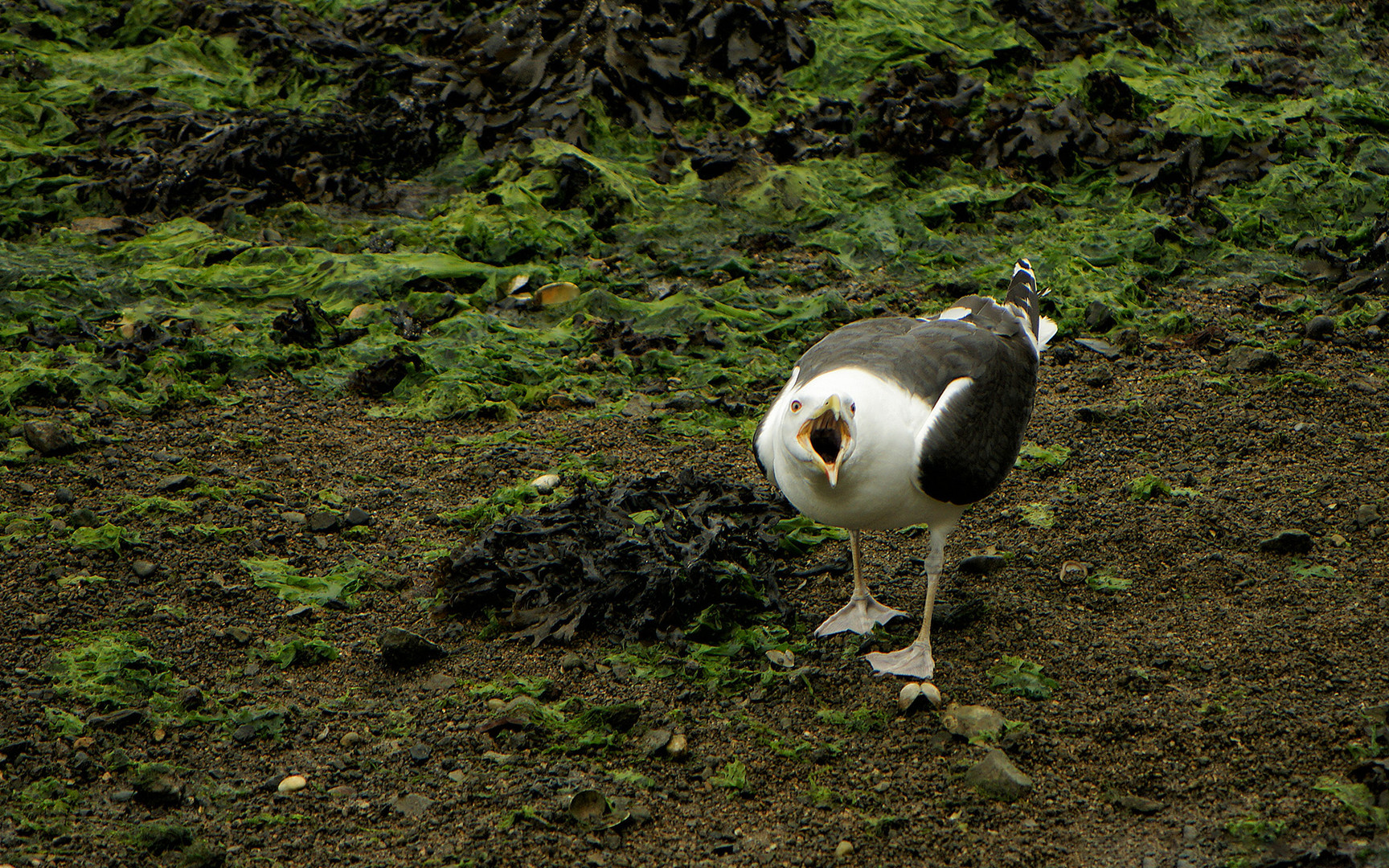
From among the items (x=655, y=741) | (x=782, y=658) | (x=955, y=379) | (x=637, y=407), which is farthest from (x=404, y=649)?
(x=637, y=407)

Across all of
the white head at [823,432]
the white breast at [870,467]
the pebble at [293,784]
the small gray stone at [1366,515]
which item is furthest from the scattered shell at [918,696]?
the small gray stone at [1366,515]

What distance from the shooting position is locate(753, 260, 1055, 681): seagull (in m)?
3.77

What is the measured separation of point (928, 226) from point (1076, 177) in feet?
4.34

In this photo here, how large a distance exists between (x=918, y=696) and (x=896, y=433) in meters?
0.91

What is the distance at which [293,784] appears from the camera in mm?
3584

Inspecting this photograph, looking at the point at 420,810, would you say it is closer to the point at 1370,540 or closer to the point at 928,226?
the point at 1370,540

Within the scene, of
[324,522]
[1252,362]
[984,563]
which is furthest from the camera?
[1252,362]

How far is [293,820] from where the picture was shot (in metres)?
3.43

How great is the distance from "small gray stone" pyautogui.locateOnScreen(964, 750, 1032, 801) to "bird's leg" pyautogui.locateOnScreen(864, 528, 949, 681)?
1.67 feet

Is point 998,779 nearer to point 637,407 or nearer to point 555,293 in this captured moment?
point 637,407

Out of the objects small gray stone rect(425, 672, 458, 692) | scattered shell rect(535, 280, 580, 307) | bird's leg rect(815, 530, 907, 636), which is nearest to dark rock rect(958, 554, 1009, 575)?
bird's leg rect(815, 530, 907, 636)

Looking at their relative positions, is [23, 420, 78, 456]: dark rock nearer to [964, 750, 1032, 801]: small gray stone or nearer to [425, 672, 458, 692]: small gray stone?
[425, 672, 458, 692]: small gray stone

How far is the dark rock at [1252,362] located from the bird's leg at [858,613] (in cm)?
307

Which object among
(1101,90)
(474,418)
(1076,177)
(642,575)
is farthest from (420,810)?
(1101,90)
